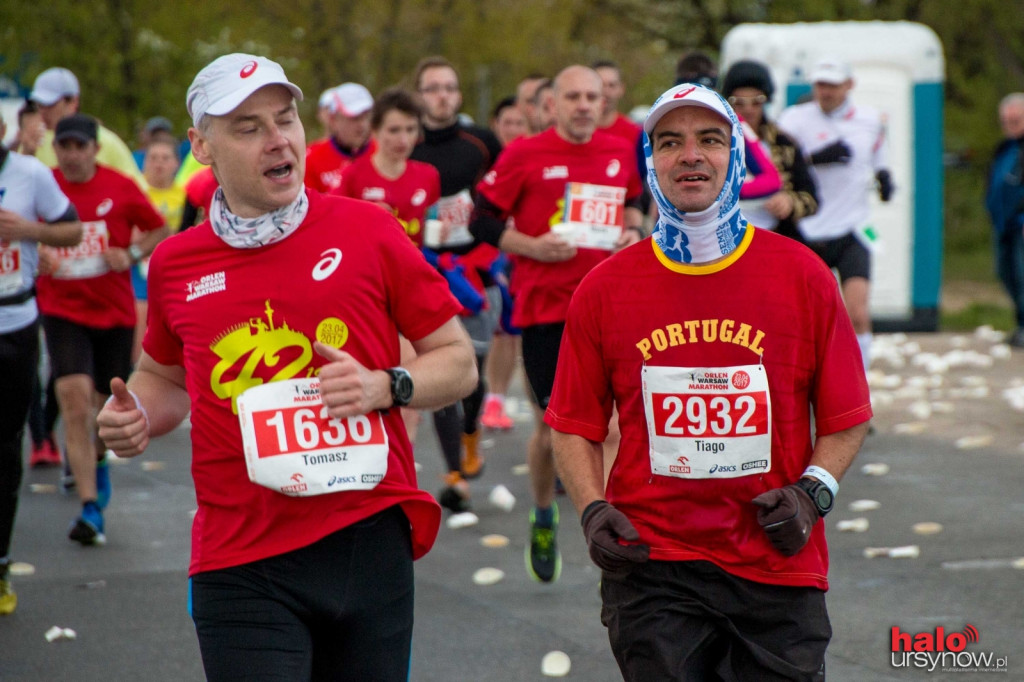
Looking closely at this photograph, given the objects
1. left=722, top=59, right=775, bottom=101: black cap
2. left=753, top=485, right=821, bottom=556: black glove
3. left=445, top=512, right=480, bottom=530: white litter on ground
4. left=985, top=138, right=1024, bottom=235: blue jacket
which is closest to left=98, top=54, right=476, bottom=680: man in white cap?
left=753, top=485, right=821, bottom=556: black glove

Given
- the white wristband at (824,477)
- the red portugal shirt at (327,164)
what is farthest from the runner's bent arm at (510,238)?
the white wristband at (824,477)

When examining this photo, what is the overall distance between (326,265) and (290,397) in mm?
325

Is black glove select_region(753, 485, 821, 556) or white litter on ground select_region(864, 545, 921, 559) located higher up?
black glove select_region(753, 485, 821, 556)

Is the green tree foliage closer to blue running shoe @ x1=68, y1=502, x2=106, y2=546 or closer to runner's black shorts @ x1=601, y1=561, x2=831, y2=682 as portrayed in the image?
blue running shoe @ x1=68, y1=502, x2=106, y2=546

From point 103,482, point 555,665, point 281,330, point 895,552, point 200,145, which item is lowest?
point 895,552

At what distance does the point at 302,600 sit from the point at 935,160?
14.5m

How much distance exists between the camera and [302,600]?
3137 mm

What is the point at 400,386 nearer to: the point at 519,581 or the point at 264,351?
the point at 264,351

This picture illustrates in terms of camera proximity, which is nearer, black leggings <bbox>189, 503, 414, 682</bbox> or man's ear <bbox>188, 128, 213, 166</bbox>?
black leggings <bbox>189, 503, 414, 682</bbox>

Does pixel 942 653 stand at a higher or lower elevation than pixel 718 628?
lower

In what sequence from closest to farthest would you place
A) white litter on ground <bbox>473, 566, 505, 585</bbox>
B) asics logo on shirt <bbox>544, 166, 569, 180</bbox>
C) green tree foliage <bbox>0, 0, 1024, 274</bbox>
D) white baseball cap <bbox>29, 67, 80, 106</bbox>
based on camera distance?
white litter on ground <bbox>473, 566, 505, 585</bbox> < asics logo on shirt <bbox>544, 166, 569, 180</bbox> < white baseball cap <bbox>29, 67, 80, 106</bbox> < green tree foliage <bbox>0, 0, 1024, 274</bbox>

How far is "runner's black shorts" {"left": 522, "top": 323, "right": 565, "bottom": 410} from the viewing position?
685cm

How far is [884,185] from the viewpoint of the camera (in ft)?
34.3

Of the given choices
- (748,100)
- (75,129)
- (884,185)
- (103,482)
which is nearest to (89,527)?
Result: (103,482)
